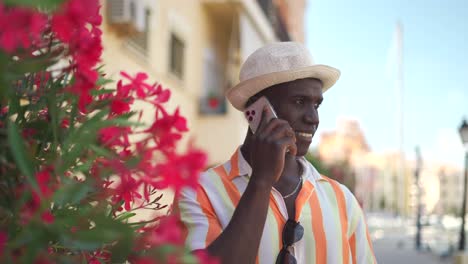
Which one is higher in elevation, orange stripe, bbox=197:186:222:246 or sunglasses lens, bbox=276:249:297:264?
orange stripe, bbox=197:186:222:246

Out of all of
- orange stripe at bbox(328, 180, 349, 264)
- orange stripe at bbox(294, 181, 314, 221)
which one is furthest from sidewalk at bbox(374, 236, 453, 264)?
orange stripe at bbox(294, 181, 314, 221)

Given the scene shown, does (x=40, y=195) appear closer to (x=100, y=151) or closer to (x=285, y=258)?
(x=100, y=151)

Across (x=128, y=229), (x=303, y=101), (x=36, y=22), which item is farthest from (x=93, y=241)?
(x=303, y=101)

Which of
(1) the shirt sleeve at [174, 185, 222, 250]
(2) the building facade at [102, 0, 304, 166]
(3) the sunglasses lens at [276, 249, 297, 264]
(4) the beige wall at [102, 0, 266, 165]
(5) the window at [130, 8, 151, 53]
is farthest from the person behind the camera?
(5) the window at [130, 8, 151, 53]

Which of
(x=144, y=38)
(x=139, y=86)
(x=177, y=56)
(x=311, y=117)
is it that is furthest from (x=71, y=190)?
(x=177, y=56)

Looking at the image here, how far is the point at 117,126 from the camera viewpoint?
1.03 metres

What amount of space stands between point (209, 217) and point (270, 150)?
0.27 m

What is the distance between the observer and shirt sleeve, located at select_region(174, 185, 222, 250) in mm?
1646

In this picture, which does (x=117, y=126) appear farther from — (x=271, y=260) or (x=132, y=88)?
(x=271, y=260)

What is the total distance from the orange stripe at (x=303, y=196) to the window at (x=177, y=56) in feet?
36.1

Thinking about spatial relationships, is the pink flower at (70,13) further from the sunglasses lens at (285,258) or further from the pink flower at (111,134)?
the sunglasses lens at (285,258)

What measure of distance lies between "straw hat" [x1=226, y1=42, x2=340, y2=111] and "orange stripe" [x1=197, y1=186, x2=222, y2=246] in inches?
15.6

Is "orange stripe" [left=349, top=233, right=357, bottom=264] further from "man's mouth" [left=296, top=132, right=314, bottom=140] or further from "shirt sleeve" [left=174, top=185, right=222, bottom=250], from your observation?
"shirt sleeve" [left=174, top=185, right=222, bottom=250]

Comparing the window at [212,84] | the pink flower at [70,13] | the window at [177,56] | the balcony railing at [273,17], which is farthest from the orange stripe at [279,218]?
the balcony railing at [273,17]
